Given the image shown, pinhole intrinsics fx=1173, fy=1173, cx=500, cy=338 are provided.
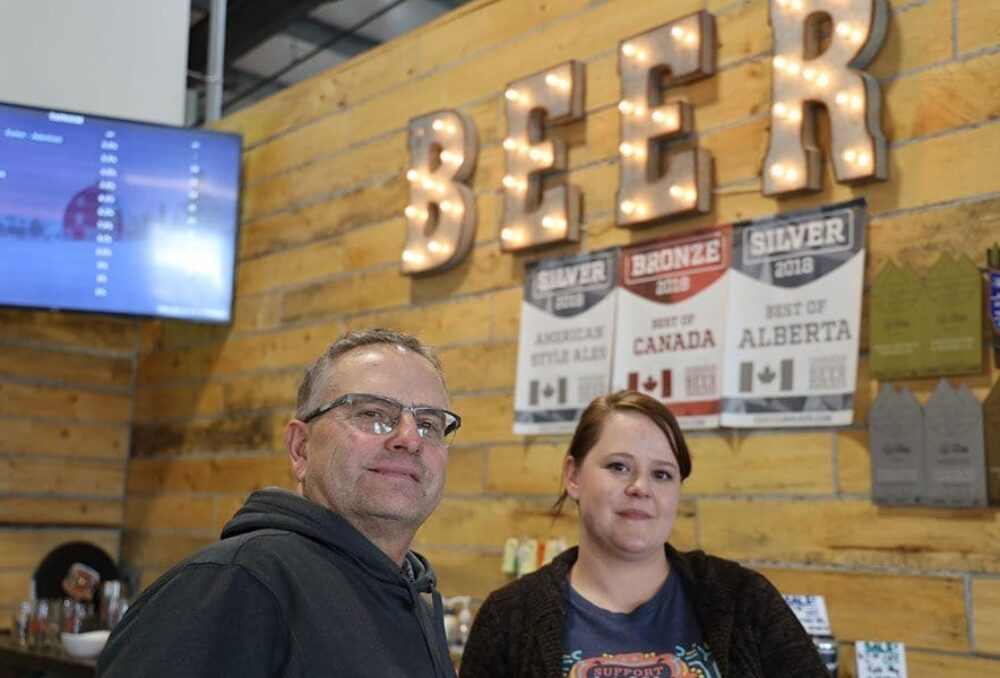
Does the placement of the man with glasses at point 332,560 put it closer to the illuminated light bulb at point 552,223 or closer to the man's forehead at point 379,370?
the man's forehead at point 379,370

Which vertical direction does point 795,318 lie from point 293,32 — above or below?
below

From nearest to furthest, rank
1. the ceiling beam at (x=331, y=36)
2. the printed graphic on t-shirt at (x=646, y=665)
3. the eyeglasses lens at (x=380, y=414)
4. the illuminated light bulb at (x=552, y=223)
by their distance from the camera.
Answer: the eyeglasses lens at (x=380, y=414) < the printed graphic on t-shirt at (x=646, y=665) < the illuminated light bulb at (x=552, y=223) < the ceiling beam at (x=331, y=36)

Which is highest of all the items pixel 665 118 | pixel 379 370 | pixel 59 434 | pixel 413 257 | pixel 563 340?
pixel 665 118

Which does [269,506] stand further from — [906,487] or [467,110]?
[467,110]

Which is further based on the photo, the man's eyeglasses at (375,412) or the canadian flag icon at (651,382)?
the canadian flag icon at (651,382)

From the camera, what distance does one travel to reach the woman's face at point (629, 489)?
8.25 feet

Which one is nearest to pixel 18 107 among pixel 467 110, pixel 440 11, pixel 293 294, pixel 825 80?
pixel 293 294

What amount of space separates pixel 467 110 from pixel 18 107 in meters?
1.73

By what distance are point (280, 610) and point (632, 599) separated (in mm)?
1208

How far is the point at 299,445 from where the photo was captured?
180cm

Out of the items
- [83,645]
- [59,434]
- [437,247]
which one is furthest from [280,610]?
[59,434]

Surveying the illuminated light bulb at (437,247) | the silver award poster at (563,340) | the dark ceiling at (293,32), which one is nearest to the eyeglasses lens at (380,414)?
the silver award poster at (563,340)

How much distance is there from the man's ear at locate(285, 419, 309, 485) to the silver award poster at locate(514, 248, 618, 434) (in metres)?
1.81

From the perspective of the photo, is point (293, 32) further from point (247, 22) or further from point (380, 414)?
point (380, 414)
